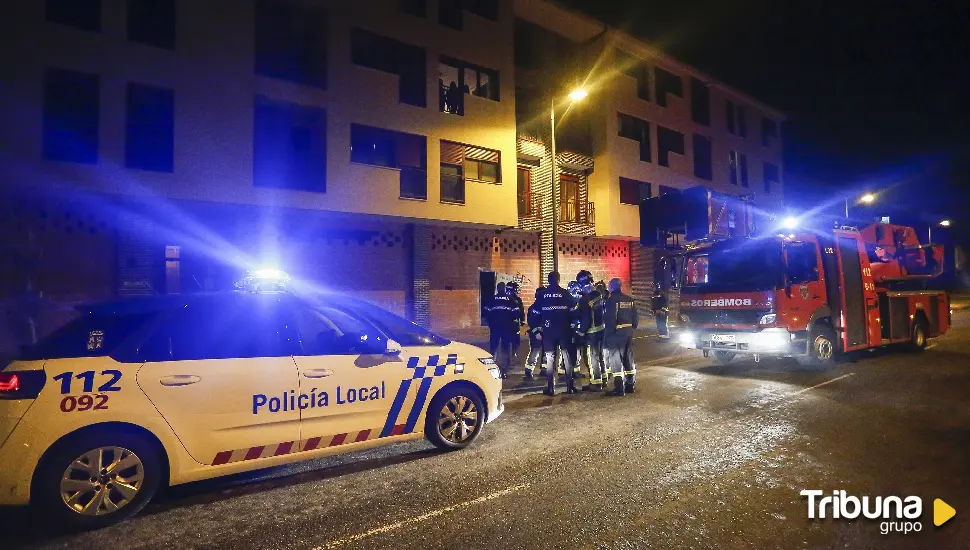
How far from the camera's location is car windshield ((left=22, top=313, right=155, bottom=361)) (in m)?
3.45

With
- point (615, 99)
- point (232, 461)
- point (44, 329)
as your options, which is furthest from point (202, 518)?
point (615, 99)

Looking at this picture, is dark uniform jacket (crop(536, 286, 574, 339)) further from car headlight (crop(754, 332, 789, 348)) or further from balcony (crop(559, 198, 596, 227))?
balcony (crop(559, 198, 596, 227))

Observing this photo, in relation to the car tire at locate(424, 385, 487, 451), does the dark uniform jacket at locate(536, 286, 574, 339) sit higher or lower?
higher

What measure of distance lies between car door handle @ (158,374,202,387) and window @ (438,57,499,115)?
15.8 metres

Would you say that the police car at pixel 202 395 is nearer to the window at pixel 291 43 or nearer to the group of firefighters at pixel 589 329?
the group of firefighters at pixel 589 329

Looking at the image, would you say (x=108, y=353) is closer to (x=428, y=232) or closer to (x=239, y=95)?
(x=239, y=95)

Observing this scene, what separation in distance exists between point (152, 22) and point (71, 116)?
3.28m

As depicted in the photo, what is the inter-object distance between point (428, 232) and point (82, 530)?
15144mm

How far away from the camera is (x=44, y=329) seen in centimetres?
1217

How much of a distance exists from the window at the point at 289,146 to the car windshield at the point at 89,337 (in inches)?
460

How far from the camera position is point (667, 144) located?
26234 millimetres

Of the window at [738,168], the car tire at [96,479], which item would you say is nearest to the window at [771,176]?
the window at [738,168]

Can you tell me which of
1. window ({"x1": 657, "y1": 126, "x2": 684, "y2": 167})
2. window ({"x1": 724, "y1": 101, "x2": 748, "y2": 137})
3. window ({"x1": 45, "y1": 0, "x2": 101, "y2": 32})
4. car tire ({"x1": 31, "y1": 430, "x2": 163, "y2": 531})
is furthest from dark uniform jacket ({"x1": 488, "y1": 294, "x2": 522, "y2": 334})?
window ({"x1": 724, "y1": 101, "x2": 748, "y2": 137})

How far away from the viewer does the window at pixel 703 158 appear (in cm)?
2811
